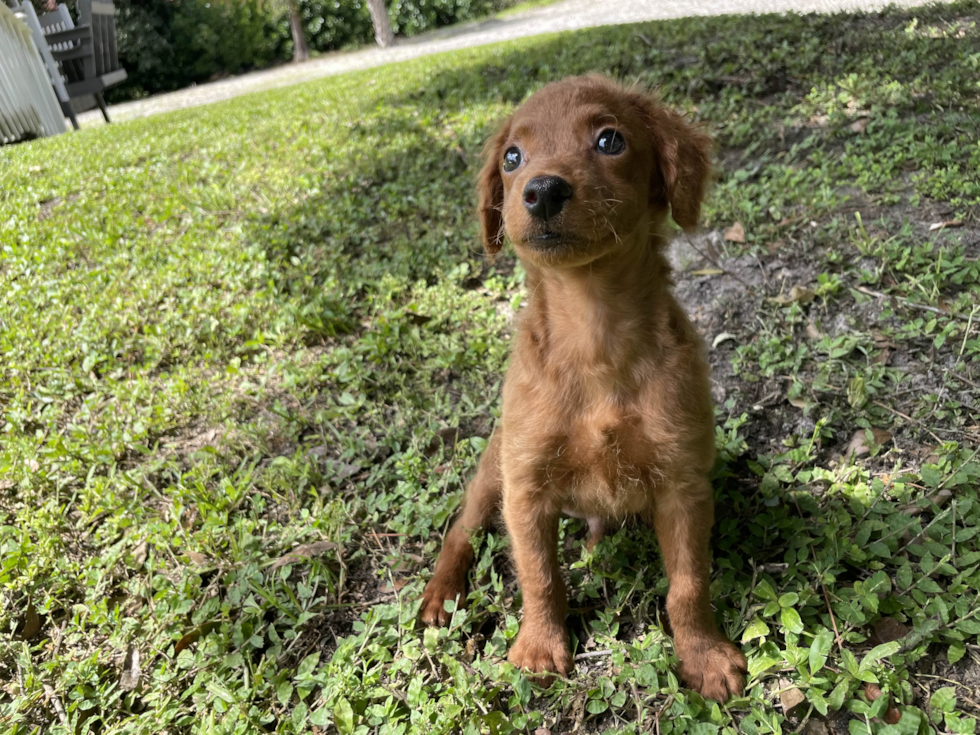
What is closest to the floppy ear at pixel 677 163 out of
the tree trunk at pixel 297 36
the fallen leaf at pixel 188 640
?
the fallen leaf at pixel 188 640

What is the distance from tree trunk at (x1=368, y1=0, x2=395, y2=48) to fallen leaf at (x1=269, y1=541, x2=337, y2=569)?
1970 centimetres

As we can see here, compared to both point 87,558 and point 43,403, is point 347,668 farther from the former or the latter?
point 43,403

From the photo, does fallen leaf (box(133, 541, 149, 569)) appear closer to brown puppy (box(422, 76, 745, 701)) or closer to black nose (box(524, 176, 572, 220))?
brown puppy (box(422, 76, 745, 701))

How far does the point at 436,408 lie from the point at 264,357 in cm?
128

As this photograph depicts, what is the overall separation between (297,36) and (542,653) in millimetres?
23041

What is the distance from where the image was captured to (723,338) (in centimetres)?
344

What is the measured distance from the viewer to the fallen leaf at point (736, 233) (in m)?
4.00

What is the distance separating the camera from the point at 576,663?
7.38 ft

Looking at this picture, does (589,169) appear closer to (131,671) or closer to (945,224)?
(131,671)

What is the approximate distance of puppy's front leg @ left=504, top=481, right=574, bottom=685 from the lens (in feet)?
7.04

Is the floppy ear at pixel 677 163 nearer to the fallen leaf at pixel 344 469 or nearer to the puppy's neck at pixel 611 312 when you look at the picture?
the puppy's neck at pixel 611 312

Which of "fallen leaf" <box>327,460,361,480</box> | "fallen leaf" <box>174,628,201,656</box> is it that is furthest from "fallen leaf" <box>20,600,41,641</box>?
"fallen leaf" <box>327,460,361,480</box>

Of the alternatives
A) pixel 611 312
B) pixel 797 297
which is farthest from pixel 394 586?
pixel 797 297

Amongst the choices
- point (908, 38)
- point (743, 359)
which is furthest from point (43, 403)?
point (908, 38)
